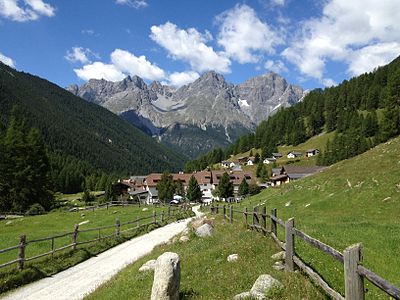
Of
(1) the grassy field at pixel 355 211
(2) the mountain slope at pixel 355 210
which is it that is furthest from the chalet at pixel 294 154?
(1) the grassy field at pixel 355 211

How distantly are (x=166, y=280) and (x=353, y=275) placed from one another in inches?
210

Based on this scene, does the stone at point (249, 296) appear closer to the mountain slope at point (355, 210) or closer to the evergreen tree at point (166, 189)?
the mountain slope at point (355, 210)

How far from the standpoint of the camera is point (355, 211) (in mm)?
33312

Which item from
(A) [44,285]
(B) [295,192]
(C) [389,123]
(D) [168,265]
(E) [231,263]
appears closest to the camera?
(D) [168,265]

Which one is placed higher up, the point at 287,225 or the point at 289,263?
the point at 287,225

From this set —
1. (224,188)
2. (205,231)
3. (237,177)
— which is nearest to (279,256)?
(205,231)

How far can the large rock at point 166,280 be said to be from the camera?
10.6 metres

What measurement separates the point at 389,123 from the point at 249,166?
89458mm

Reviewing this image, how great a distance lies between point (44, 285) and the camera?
750 inches

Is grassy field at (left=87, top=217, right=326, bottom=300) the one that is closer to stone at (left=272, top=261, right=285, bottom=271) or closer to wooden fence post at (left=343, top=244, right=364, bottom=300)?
stone at (left=272, top=261, right=285, bottom=271)

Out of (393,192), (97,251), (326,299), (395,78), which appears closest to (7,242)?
(97,251)

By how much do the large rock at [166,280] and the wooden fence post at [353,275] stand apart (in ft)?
16.6

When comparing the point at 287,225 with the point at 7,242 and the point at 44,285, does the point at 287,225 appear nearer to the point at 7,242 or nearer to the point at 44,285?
the point at 44,285

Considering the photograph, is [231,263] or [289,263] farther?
[231,263]
